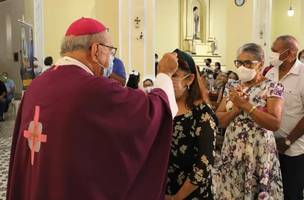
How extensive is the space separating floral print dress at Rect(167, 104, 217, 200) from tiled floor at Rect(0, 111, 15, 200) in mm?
2988

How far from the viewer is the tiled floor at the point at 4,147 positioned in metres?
5.16

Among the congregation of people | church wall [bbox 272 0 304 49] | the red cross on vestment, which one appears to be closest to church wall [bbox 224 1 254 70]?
church wall [bbox 272 0 304 49]

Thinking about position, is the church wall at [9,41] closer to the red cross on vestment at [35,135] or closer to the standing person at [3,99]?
the standing person at [3,99]

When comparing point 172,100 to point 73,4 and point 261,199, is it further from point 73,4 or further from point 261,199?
point 73,4

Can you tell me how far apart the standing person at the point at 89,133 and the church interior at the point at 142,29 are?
3182 mm

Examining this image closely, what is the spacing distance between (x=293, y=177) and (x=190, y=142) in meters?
1.24

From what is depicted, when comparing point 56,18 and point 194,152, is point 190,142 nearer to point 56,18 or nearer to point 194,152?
point 194,152

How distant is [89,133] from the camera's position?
161 cm

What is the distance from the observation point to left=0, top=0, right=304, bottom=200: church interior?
29.1ft

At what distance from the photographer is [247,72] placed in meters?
2.75

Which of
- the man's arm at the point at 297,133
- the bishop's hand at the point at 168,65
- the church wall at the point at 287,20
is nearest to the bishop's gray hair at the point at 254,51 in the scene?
the man's arm at the point at 297,133

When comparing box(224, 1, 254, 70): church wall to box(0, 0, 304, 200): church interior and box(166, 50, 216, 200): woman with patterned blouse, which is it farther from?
box(166, 50, 216, 200): woman with patterned blouse

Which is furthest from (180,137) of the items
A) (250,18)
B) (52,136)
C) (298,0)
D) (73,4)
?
(298,0)

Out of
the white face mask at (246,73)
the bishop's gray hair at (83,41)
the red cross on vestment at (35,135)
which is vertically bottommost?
the red cross on vestment at (35,135)
